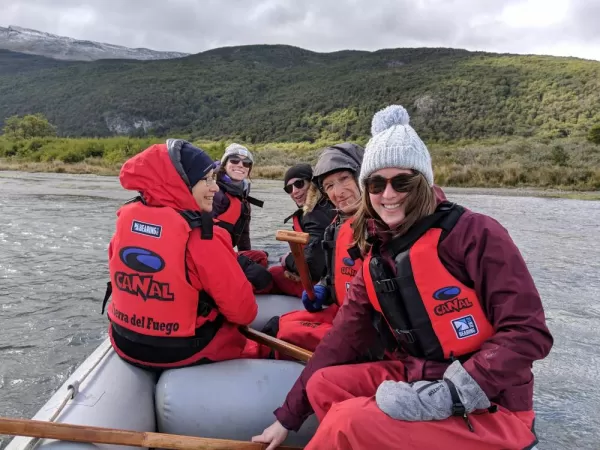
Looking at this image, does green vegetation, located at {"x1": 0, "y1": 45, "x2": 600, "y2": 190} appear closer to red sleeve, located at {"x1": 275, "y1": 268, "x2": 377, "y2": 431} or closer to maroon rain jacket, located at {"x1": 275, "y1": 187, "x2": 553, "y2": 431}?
red sleeve, located at {"x1": 275, "y1": 268, "x2": 377, "y2": 431}

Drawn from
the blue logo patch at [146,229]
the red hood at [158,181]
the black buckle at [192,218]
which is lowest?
the blue logo patch at [146,229]

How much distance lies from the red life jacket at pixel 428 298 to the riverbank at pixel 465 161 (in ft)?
45.1

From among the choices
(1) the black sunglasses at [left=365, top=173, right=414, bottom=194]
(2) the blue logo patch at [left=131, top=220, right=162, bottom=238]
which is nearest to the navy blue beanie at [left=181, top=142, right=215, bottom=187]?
(2) the blue logo patch at [left=131, top=220, right=162, bottom=238]

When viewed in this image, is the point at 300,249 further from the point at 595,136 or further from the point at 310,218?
the point at 595,136

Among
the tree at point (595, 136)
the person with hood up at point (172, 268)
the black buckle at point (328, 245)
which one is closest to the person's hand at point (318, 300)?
the black buckle at point (328, 245)

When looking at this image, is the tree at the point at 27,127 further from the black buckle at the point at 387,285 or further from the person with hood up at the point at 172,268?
the black buckle at the point at 387,285

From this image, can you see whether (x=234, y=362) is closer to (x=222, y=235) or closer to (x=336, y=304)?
(x=222, y=235)

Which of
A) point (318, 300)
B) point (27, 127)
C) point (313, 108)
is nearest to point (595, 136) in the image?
point (318, 300)

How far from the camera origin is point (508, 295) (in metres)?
1.43

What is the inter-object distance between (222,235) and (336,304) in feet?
3.10

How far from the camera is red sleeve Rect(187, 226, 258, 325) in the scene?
2.13 meters

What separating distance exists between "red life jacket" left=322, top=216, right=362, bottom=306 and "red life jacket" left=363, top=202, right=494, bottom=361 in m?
0.73

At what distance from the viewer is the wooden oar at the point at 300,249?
306 centimetres

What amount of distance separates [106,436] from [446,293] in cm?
119
